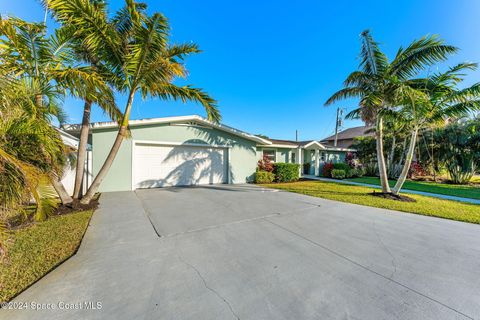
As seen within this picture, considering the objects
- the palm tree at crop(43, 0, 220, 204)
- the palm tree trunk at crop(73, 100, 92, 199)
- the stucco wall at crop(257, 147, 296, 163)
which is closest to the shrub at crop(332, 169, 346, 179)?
the stucco wall at crop(257, 147, 296, 163)

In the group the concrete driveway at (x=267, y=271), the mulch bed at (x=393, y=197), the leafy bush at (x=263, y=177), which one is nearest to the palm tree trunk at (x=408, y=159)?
the mulch bed at (x=393, y=197)

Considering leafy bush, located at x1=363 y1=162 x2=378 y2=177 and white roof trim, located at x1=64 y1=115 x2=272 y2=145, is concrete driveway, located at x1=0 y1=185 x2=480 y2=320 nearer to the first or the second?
white roof trim, located at x1=64 y1=115 x2=272 y2=145

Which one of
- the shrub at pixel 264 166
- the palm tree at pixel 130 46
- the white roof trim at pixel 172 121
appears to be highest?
the palm tree at pixel 130 46

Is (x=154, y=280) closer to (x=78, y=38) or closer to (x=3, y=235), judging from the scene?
(x=3, y=235)

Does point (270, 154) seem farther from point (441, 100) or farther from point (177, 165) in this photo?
point (441, 100)

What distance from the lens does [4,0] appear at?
4582 millimetres

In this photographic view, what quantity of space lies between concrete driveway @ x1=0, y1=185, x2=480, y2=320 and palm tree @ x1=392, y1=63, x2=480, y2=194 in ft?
13.8

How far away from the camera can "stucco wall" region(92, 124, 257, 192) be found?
8.19 metres

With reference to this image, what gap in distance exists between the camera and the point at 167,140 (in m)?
9.55

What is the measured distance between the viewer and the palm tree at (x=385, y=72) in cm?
662

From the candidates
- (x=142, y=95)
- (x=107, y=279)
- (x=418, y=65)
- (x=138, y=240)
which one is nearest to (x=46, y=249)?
(x=138, y=240)

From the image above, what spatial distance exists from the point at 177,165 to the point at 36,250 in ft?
23.2

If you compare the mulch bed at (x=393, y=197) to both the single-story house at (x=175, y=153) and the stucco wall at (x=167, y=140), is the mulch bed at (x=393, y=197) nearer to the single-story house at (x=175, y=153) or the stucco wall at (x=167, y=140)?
the single-story house at (x=175, y=153)

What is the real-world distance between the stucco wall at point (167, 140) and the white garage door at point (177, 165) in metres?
0.40
